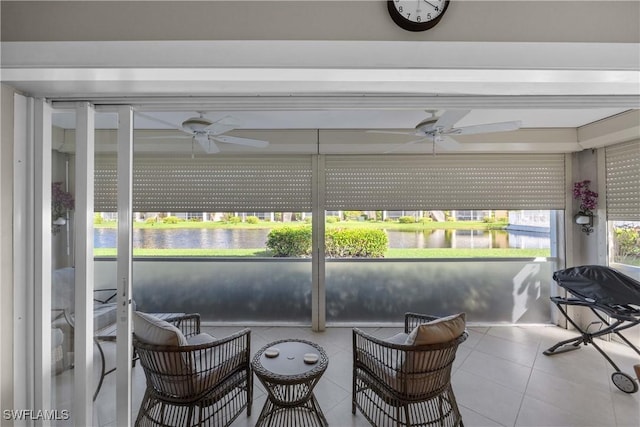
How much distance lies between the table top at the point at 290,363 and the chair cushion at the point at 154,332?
570mm

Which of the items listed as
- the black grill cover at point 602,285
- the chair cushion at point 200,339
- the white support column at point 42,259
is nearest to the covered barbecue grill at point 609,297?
the black grill cover at point 602,285

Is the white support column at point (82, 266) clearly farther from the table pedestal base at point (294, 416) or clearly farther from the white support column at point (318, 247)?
the white support column at point (318, 247)

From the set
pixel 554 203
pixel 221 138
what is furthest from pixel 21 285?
pixel 554 203

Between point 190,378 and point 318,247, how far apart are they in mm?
2176

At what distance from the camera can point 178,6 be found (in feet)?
3.62

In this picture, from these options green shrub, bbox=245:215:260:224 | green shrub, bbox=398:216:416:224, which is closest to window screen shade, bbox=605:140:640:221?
green shrub, bbox=398:216:416:224

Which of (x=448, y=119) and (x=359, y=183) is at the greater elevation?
(x=448, y=119)

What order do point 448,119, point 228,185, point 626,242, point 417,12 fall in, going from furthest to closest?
point 228,185, point 626,242, point 448,119, point 417,12

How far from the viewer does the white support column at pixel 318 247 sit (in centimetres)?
356

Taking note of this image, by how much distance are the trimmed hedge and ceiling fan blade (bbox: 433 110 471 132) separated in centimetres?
190

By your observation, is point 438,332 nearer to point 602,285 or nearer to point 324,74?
point 324,74

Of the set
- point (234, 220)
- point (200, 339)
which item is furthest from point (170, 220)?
point (200, 339)

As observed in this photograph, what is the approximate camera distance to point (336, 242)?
384 centimetres

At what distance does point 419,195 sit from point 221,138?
8.57ft
